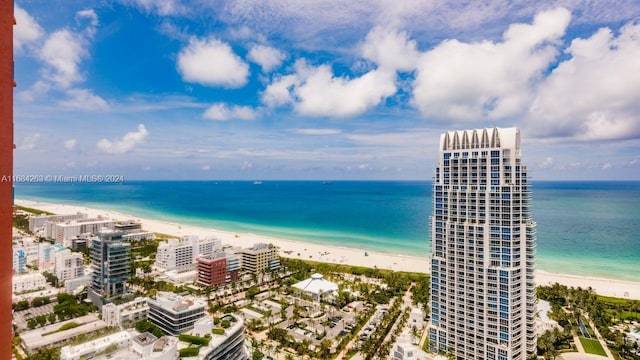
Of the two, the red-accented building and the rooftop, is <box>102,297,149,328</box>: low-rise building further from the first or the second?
the rooftop

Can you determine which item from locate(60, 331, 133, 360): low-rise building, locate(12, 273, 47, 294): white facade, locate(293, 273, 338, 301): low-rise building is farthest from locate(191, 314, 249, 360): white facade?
locate(12, 273, 47, 294): white facade

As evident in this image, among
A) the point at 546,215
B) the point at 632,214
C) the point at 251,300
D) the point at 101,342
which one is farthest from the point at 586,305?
the point at 632,214

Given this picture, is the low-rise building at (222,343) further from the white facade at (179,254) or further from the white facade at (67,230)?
the white facade at (67,230)

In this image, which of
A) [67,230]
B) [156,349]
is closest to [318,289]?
[156,349]

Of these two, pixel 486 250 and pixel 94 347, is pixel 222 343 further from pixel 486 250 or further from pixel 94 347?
pixel 486 250

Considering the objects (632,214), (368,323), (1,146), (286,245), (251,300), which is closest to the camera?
(1,146)

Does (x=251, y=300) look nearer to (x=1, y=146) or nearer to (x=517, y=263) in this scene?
(x=517, y=263)
